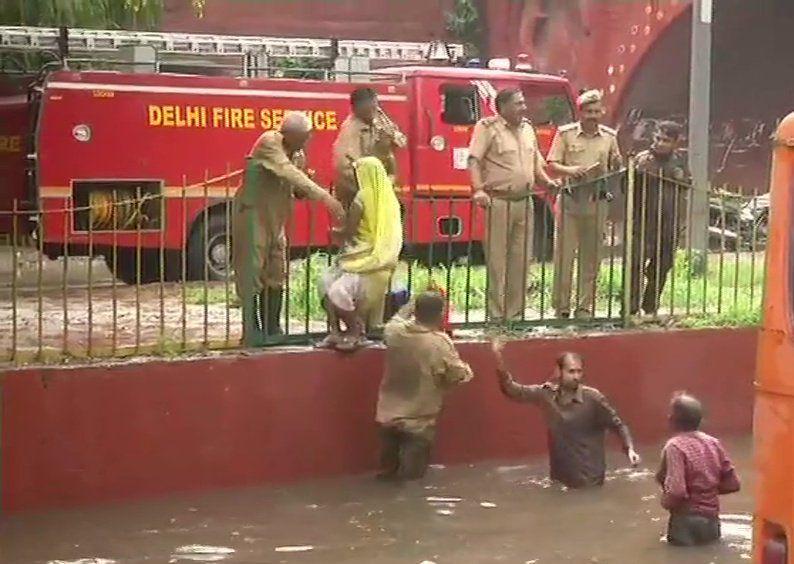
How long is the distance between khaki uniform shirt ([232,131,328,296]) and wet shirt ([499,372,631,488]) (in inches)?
59.0

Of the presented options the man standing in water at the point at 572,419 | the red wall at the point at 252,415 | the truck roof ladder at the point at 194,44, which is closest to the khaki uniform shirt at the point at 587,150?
the red wall at the point at 252,415

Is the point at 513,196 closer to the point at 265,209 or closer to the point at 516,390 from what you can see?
the point at 516,390

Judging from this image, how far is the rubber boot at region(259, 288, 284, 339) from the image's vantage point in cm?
815

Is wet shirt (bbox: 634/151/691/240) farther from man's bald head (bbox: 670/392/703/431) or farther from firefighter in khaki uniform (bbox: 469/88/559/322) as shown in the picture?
man's bald head (bbox: 670/392/703/431)

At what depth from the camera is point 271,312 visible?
8.23 meters

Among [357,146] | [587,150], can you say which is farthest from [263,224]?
[587,150]

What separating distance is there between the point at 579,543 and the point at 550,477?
1.19m

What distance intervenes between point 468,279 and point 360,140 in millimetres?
1157

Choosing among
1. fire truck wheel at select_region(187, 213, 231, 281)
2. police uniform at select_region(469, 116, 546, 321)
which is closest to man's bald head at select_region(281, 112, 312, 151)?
police uniform at select_region(469, 116, 546, 321)

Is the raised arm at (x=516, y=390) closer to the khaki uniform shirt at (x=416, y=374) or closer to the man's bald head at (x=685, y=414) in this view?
the khaki uniform shirt at (x=416, y=374)

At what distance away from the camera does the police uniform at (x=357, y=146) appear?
27.4ft

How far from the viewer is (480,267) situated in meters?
10.6

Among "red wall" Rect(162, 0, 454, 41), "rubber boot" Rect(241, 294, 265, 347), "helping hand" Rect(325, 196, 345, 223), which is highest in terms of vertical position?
"red wall" Rect(162, 0, 454, 41)

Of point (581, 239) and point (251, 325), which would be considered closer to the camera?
point (251, 325)
